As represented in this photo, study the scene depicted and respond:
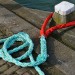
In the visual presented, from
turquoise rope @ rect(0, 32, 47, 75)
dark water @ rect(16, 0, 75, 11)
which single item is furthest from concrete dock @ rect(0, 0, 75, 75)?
dark water @ rect(16, 0, 75, 11)

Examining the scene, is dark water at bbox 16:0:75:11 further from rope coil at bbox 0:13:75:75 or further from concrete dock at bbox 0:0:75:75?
rope coil at bbox 0:13:75:75

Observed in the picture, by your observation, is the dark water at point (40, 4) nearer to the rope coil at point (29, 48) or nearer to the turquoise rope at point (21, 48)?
the rope coil at point (29, 48)

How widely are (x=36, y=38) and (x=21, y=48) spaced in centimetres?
53

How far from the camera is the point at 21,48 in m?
5.00

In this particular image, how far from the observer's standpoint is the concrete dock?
4.52 meters

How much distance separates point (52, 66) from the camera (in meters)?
4.58

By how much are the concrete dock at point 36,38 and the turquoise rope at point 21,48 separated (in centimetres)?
11

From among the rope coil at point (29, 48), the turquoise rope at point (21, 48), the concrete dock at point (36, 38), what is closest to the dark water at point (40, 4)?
the concrete dock at point (36, 38)

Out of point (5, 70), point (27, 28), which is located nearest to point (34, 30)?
point (27, 28)

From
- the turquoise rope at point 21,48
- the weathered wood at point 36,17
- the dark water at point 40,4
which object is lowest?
the dark water at point 40,4

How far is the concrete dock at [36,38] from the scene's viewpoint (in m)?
4.52

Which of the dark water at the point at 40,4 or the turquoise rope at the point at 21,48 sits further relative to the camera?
the dark water at the point at 40,4

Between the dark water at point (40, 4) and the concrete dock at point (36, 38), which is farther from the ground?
the concrete dock at point (36, 38)

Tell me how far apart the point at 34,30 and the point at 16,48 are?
88 cm
